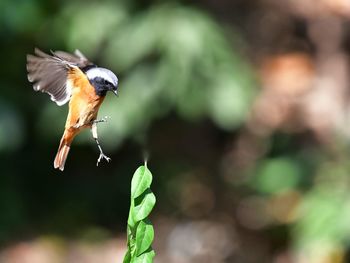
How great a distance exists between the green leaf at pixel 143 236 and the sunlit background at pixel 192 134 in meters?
3.39

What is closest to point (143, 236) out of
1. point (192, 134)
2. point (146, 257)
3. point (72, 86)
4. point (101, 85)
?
point (146, 257)

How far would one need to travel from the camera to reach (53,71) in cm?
164

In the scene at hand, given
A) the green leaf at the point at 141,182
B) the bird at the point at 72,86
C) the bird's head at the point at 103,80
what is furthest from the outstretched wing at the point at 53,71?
the green leaf at the point at 141,182

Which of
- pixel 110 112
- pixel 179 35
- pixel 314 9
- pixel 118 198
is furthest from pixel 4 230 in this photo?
pixel 314 9

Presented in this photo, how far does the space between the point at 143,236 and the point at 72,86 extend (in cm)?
39

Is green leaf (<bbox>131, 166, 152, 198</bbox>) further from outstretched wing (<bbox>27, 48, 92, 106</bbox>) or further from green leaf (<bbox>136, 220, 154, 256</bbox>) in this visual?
outstretched wing (<bbox>27, 48, 92, 106</bbox>)

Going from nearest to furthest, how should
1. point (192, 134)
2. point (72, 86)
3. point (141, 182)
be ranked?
point (141, 182)
point (72, 86)
point (192, 134)

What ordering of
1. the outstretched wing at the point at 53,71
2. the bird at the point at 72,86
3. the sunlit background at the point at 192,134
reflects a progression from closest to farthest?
1. the bird at the point at 72,86
2. the outstretched wing at the point at 53,71
3. the sunlit background at the point at 192,134

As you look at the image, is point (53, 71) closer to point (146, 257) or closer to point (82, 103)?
point (82, 103)

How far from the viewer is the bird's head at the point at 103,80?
4.36ft

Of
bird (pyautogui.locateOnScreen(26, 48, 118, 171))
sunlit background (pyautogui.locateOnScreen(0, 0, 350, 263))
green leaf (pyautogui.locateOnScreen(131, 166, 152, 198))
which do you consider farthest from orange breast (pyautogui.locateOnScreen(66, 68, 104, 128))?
sunlit background (pyautogui.locateOnScreen(0, 0, 350, 263))

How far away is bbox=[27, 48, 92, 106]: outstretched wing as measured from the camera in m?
1.55

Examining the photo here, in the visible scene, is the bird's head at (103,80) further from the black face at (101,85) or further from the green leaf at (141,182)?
the green leaf at (141,182)

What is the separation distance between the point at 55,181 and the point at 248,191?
1.45 metres
